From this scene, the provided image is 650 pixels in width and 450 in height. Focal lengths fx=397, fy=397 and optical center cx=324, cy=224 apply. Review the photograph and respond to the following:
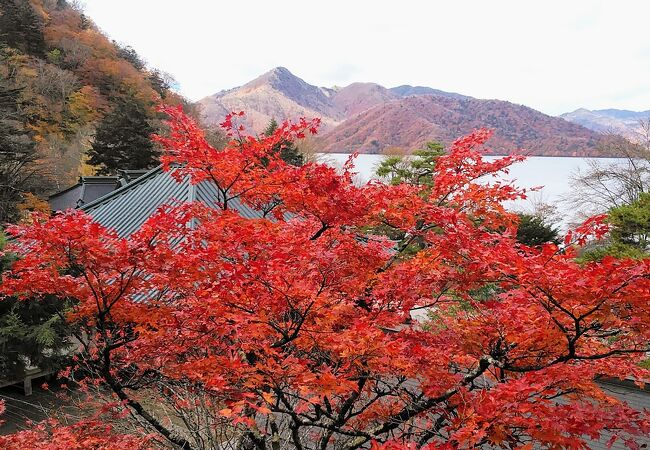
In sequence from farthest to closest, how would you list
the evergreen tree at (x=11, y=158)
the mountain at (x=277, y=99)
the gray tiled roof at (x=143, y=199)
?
the mountain at (x=277, y=99) < the evergreen tree at (x=11, y=158) < the gray tiled roof at (x=143, y=199)

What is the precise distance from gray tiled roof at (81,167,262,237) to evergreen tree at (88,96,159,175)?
12.1 m

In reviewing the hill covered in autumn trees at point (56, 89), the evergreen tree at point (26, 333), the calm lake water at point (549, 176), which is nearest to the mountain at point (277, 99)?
the hill covered in autumn trees at point (56, 89)

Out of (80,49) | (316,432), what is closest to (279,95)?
(80,49)

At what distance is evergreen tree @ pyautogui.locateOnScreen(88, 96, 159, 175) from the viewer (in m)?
24.1

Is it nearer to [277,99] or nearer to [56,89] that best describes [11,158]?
[56,89]

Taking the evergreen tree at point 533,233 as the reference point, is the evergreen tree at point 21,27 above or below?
above

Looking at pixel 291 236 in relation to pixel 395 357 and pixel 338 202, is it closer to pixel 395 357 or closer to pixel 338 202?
pixel 338 202

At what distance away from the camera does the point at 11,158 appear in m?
17.1

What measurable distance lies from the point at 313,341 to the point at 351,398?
0.91m

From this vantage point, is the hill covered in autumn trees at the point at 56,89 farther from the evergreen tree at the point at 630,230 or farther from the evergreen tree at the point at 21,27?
the evergreen tree at the point at 630,230

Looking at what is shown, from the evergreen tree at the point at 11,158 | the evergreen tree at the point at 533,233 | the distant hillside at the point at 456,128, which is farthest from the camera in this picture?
the distant hillside at the point at 456,128

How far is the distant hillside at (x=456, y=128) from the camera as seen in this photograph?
949 inches

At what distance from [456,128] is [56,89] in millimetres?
27846

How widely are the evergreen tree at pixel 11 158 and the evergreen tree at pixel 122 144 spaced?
5313 mm
